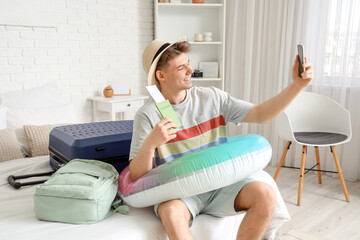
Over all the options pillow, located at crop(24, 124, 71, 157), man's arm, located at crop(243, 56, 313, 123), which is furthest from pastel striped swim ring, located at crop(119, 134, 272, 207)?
pillow, located at crop(24, 124, 71, 157)

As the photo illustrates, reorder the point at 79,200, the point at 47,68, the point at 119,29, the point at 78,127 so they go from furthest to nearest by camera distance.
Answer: the point at 119,29 → the point at 47,68 → the point at 78,127 → the point at 79,200

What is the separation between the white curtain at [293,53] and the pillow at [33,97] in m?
1.98

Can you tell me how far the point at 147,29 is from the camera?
412cm

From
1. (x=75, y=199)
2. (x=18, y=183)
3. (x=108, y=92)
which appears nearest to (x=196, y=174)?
(x=75, y=199)

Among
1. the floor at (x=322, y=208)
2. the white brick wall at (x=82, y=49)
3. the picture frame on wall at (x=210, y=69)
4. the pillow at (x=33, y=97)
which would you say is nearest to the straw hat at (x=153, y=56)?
the floor at (x=322, y=208)

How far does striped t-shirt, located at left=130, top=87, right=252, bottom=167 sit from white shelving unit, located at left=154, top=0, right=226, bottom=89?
2100 mm

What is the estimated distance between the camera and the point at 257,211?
1543mm

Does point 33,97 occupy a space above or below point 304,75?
below

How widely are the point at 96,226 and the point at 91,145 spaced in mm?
569

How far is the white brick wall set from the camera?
10.5ft

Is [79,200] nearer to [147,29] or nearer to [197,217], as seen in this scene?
[197,217]

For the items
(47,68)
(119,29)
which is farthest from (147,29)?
(47,68)

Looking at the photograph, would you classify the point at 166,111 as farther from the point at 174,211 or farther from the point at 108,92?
the point at 108,92

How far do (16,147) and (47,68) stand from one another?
1.18 m
